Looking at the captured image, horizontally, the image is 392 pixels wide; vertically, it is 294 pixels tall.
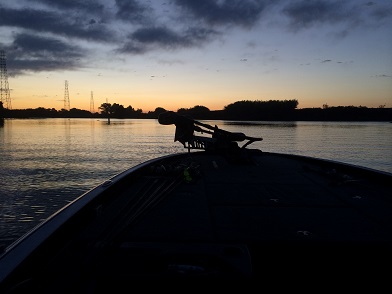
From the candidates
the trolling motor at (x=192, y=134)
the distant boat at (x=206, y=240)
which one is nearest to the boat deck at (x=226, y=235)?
the distant boat at (x=206, y=240)

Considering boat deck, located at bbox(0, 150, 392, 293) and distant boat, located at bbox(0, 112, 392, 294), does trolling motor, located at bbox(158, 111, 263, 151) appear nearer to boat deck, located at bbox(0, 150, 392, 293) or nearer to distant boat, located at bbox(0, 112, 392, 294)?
boat deck, located at bbox(0, 150, 392, 293)

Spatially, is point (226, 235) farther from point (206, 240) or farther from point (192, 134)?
point (192, 134)

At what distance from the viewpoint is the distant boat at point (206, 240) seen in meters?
2.66

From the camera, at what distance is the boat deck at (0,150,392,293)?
2807mm

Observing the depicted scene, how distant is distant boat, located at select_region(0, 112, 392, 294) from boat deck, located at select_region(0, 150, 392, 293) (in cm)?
1

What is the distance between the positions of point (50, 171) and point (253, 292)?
25916mm

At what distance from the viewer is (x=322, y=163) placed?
416 inches

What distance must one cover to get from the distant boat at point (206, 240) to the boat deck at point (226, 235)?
0.4 inches

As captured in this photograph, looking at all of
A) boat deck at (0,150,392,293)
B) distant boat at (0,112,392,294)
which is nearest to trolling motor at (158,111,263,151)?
boat deck at (0,150,392,293)

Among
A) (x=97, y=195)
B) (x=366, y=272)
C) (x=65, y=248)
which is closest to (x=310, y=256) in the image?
(x=366, y=272)

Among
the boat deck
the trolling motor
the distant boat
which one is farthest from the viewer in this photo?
the trolling motor

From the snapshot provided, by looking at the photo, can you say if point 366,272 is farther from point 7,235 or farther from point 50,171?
point 50,171

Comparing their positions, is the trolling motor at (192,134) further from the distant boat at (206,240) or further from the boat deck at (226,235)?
the distant boat at (206,240)

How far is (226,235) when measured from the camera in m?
3.87
